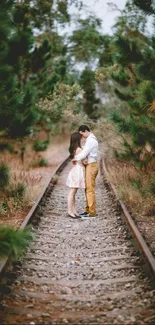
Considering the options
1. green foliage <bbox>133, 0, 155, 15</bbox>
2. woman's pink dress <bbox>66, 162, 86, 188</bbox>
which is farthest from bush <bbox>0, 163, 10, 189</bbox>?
green foliage <bbox>133, 0, 155, 15</bbox>

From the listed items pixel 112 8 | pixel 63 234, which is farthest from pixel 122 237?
pixel 112 8

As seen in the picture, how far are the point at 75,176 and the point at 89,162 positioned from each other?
42cm

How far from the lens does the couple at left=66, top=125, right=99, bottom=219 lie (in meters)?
8.71

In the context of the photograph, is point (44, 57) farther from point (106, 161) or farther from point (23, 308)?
point (23, 308)

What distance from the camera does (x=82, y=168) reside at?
9.00 m

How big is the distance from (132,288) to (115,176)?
759 centimetres

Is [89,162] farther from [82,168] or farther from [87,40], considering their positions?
[87,40]

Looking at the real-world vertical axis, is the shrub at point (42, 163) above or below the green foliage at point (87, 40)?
below

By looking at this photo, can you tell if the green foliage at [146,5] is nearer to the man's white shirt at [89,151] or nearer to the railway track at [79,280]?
the man's white shirt at [89,151]

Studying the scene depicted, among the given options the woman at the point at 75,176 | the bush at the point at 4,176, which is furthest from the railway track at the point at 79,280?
the bush at the point at 4,176

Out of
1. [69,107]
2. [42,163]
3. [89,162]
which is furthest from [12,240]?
[42,163]

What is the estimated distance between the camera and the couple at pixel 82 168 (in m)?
8.71

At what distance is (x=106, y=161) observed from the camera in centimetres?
1878

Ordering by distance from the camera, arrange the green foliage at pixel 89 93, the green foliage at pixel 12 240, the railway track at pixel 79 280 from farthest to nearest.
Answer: the green foliage at pixel 89 93, the railway track at pixel 79 280, the green foliage at pixel 12 240
